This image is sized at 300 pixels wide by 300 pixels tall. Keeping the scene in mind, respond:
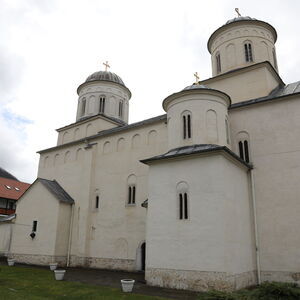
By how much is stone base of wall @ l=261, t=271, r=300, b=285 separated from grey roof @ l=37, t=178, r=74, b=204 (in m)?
14.5

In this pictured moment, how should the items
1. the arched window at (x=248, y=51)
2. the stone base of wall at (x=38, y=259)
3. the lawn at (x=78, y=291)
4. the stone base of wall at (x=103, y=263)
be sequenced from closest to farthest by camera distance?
the lawn at (x=78, y=291), the stone base of wall at (x=103, y=263), the arched window at (x=248, y=51), the stone base of wall at (x=38, y=259)

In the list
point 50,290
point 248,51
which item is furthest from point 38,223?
point 248,51

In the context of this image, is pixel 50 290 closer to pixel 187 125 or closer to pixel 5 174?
pixel 187 125

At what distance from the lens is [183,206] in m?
13.5

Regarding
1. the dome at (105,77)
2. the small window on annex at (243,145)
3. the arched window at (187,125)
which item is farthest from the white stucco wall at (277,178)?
the dome at (105,77)

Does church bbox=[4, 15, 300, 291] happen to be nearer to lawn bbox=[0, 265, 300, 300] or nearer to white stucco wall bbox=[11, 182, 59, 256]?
white stucco wall bbox=[11, 182, 59, 256]

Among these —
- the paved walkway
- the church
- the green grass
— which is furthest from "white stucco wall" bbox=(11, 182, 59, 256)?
the green grass

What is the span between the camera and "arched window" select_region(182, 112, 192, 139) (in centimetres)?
1576

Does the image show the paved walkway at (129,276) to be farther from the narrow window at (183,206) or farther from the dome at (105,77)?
the dome at (105,77)

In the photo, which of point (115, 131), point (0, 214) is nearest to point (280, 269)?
point (115, 131)

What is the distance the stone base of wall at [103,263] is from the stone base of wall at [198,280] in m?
5.31

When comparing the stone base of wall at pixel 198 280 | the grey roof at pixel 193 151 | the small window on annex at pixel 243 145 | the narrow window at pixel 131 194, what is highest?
the small window on annex at pixel 243 145

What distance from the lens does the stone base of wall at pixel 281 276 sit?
43.7ft

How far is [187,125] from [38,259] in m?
14.9
